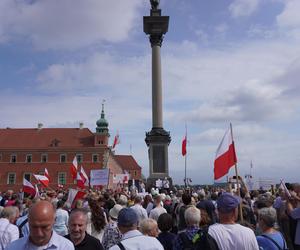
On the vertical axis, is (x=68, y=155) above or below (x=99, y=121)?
below

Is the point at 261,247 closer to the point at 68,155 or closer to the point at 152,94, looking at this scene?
the point at 152,94

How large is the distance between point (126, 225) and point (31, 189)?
1120cm

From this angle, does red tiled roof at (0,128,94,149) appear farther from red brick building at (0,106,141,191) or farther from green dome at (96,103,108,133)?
green dome at (96,103,108,133)

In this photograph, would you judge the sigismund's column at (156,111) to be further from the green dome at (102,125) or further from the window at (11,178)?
the window at (11,178)

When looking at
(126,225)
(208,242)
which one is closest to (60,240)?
(126,225)

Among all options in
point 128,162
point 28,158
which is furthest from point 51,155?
point 128,162

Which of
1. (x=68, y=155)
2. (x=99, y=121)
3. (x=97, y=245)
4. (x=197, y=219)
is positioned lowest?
(x=97, y=245)

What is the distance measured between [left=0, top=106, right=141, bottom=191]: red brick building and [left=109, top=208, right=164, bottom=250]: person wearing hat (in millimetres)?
68828

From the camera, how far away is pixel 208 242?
14.1 ft

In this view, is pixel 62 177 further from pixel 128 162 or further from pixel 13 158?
pixel 128 162

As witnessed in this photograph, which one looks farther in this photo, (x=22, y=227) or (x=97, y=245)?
(x=22, y=227)

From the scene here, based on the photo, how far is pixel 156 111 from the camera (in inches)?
1308

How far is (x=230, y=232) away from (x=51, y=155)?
245 ft

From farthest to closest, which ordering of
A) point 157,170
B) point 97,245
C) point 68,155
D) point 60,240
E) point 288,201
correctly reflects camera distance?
point 68,155, point 157,170, point 288,201, point 97,245, point 60,240
